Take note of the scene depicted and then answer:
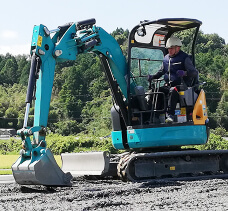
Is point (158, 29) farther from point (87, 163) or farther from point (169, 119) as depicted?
point (87, 163)

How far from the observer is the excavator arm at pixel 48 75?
9.34 meters

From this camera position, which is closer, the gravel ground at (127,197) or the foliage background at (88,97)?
the gravel ground at (127,197)

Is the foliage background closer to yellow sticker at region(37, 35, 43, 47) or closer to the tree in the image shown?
the tree

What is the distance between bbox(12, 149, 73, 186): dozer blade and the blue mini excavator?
1217 mm

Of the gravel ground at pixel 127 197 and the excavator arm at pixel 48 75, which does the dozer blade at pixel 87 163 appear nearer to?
the gravel ground at pixel 127 197

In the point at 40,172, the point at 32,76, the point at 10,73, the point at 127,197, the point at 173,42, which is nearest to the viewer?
the point at 127,197

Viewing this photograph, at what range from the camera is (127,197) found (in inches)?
343

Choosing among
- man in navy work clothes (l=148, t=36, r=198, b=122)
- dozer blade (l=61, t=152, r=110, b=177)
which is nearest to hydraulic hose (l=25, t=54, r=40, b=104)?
dozer blade (l=61, t=152, r=110, b=177)

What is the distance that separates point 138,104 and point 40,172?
326 centimetres

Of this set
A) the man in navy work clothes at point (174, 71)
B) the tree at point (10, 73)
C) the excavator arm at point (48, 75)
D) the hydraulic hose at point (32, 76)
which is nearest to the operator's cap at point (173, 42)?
the man in navy work clothes at point (174, 71)

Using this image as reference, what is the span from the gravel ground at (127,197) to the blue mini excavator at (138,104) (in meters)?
0.79

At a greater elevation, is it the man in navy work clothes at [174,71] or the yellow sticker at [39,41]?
the yellow sticker at [39,41]

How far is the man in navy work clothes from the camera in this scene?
11242 mm

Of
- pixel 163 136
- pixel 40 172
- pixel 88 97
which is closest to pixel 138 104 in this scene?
pixel 163 136
